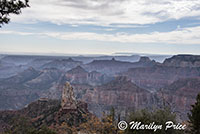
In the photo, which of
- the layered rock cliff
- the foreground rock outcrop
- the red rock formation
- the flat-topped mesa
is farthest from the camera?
the layered rock cliff

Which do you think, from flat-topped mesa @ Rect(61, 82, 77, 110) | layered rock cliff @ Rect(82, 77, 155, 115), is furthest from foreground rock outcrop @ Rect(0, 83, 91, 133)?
layered rock cliff @ Rect(82, 77, 155, 115)

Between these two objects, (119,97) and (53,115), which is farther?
(119,97)

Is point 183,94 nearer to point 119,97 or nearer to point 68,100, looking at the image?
point 119,97

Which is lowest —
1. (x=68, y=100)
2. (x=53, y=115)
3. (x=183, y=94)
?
(x=183, y=94)

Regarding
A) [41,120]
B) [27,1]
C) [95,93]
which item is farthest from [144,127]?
[95,93]

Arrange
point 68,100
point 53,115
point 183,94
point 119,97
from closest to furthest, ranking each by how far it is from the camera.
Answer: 1. point 53,115
2. point 68,100
3. point 183,94
4. point 119,97

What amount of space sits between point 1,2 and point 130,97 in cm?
17355

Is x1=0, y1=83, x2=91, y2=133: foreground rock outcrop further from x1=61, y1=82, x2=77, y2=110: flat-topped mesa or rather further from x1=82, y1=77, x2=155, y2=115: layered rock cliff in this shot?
x1=82, y1=77, x2=155, y2=115: layered rock cliff

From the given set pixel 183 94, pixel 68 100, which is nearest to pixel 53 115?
pixel 68 100

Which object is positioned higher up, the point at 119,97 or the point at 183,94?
the point at 183,94

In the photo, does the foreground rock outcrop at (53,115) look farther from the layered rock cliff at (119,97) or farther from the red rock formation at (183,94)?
the red rock formation at (183,94)

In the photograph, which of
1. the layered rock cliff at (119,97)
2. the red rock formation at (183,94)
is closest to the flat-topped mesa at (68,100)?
the red rock formation at (183,94)

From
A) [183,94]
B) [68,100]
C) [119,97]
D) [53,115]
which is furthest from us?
[119,97]

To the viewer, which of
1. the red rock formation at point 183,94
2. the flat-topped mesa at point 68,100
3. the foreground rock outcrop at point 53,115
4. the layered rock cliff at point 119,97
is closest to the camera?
the foreground rock outcrop at point 53,115
